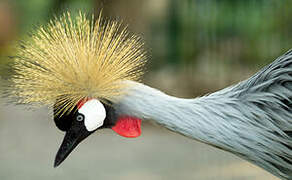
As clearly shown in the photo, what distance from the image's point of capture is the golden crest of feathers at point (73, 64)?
127cm

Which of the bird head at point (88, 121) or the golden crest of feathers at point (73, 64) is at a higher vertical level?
the golden crest of feathers at point (73, 64)

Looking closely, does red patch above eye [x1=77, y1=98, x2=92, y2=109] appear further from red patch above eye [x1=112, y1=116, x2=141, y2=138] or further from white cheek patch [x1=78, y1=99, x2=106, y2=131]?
red patch above eye [x1=112, y1=116, x2=141, y2=138]

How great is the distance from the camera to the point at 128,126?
4.39 ft

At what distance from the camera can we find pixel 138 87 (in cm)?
127

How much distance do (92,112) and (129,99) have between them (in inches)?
4.2

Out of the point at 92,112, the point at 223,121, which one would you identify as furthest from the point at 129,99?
the point at 223,121

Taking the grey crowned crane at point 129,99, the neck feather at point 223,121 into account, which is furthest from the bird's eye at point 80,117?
the neck feather at point 223,121

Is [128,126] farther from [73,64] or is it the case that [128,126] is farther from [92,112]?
[73,64]

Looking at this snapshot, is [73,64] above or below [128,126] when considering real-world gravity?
above

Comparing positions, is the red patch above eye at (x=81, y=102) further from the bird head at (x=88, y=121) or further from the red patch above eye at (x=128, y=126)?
the red patch above eye at (x=128, y=126)

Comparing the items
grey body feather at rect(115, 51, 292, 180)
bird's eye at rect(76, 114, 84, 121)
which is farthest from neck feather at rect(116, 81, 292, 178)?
bird's eye at rect(76, 114, 84, 121)

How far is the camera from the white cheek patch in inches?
50.1

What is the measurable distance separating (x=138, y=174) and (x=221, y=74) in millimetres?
1414

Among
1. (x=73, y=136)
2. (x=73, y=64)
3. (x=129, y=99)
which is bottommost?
(x=73, y=136)
